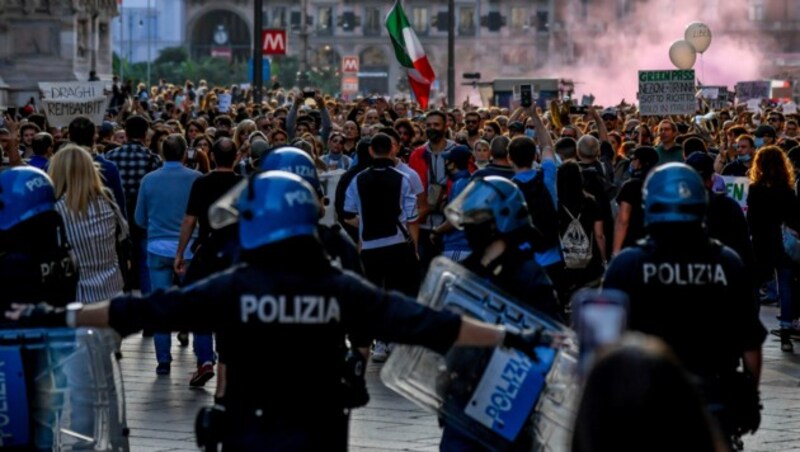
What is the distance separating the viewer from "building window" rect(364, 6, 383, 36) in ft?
439

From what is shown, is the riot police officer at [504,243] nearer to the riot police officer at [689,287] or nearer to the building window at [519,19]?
the riot police officer at [689,287]

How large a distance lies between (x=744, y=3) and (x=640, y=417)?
310ft

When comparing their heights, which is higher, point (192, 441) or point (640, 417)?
point (640, 417)

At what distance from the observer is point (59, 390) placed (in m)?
6.32

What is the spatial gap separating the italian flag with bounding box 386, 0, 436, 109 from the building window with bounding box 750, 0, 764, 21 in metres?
77.8

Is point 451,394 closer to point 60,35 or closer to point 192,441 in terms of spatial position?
point 192,441

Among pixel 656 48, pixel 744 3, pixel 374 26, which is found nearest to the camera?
pixel 656 48

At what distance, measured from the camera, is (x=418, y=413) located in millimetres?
10641

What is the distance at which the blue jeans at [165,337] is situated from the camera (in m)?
11.7

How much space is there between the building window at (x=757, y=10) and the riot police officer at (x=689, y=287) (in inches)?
3815

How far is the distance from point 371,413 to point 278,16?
121 meters

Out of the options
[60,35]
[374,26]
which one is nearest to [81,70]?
[60,35]

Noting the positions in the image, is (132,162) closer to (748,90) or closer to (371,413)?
(371,413)

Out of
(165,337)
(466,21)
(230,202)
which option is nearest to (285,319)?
(230,202)
